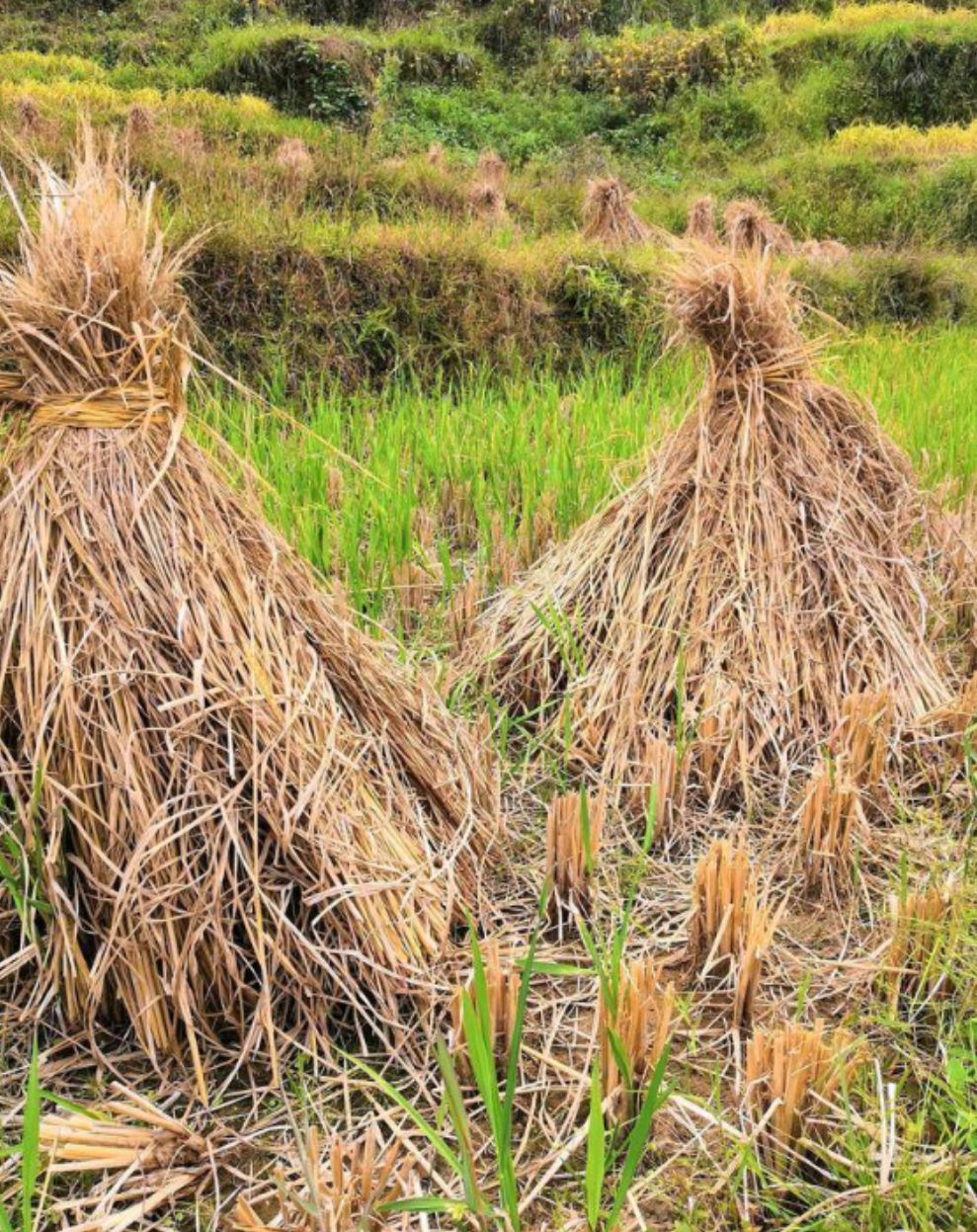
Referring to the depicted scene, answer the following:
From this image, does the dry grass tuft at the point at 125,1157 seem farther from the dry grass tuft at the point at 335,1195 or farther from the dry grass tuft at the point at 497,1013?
the dry grass tuft at the point at 497,1013

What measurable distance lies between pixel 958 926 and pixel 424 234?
15.4 feet

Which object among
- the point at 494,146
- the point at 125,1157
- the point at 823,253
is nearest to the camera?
the point at 125,1157

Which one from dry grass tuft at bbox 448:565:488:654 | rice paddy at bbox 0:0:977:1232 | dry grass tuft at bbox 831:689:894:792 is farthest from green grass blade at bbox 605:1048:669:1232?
dry grass tuft at bbox 448:565:488:654

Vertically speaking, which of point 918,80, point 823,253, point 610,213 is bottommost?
point 823,253

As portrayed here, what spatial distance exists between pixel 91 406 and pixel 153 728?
0.41 m

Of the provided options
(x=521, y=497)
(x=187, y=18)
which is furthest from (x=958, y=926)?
(x=187, y=18)

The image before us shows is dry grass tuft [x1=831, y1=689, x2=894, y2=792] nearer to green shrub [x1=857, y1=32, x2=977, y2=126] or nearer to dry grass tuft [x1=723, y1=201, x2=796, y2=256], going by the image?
dry grass tuft [x1=723, y1=201, x2=796, y2=256]

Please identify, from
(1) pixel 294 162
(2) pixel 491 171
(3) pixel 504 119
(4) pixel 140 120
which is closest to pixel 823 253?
(2) pixel 491 171

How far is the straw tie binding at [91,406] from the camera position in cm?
132

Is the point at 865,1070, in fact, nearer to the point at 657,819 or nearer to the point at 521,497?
the point at 657,819

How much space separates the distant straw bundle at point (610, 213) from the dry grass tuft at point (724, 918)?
317 inches

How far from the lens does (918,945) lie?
1372 millimetres

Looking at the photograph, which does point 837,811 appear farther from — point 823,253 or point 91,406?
point 823,253

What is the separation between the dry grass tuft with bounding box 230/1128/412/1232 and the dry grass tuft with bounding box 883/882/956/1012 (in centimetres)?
67
